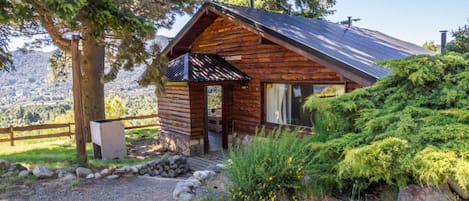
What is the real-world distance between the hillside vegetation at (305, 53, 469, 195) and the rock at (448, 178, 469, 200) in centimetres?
9

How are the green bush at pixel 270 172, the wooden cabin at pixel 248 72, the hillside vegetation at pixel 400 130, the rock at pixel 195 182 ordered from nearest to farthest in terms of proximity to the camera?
the hillside vegetation at pixel 400 130 < the green bush at pixel 270 172 < the rock at pixel 195 182 < the wooden cabin at pixel 248 72

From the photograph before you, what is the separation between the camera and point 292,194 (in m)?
4.04

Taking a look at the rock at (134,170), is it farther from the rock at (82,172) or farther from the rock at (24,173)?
the rock at (24,173)

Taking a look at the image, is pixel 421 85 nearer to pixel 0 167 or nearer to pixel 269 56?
pixel 269 56

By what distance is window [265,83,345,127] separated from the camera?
306 inches

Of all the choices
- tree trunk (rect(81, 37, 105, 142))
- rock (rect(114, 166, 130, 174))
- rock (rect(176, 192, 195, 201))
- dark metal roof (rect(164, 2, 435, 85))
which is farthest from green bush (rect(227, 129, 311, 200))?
tree trunk (rect(81, 37, 105, 142))

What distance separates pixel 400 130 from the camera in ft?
11.0

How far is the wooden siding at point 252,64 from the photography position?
7965 mm

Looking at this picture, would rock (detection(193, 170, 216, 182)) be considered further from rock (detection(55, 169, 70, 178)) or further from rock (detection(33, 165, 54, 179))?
rock (detection(33, 165, 54, 179))

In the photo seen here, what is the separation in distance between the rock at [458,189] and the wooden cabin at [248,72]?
12.8 feet

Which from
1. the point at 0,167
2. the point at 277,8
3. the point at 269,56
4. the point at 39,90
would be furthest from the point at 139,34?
the point at 39,90

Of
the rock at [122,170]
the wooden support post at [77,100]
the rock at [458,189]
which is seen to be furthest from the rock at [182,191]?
the wooden support post at [77,100]

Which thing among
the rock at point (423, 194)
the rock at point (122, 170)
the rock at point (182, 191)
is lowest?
the rock at point (122, 170)

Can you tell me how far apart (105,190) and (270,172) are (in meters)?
3.27
